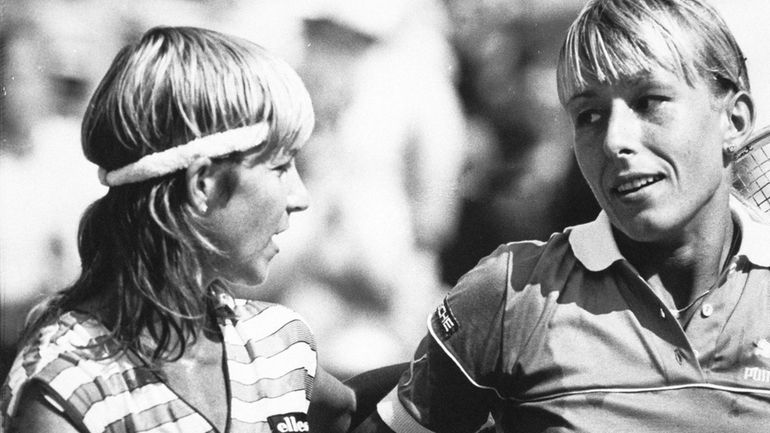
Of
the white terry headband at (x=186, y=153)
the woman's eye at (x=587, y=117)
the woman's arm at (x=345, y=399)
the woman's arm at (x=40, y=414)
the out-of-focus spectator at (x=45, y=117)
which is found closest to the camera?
the woman's arm at (x=40, y=414)

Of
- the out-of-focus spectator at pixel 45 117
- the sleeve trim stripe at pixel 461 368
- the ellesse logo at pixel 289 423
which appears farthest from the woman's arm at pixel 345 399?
the out-of-focus spectator at pixel 45 117

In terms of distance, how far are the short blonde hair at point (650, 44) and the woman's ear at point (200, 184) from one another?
0.56 m

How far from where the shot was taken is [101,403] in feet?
4.95

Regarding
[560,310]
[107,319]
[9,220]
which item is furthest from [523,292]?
[9,220]

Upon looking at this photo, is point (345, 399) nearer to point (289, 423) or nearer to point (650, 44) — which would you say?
point (289, 423)

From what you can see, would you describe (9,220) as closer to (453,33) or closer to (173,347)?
(173,347)

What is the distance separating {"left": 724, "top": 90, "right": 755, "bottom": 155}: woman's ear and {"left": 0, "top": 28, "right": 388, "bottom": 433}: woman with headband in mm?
656

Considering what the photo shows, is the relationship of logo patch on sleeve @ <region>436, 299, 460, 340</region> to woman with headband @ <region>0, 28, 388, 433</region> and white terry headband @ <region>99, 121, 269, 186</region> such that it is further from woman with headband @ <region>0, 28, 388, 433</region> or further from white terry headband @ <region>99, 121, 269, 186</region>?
white terry headband @ <region>99, 121, 269, 186</region>

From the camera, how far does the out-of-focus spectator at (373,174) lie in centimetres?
224

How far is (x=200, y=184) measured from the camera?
1.63 meters

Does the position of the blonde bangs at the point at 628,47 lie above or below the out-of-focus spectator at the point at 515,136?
above

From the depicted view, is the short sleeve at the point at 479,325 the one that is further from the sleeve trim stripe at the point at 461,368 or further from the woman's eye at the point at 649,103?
the woman's eye at the point at 649,103

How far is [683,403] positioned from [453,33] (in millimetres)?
936

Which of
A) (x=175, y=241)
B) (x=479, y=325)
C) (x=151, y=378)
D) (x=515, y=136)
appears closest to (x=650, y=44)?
(x=479, y=325)
